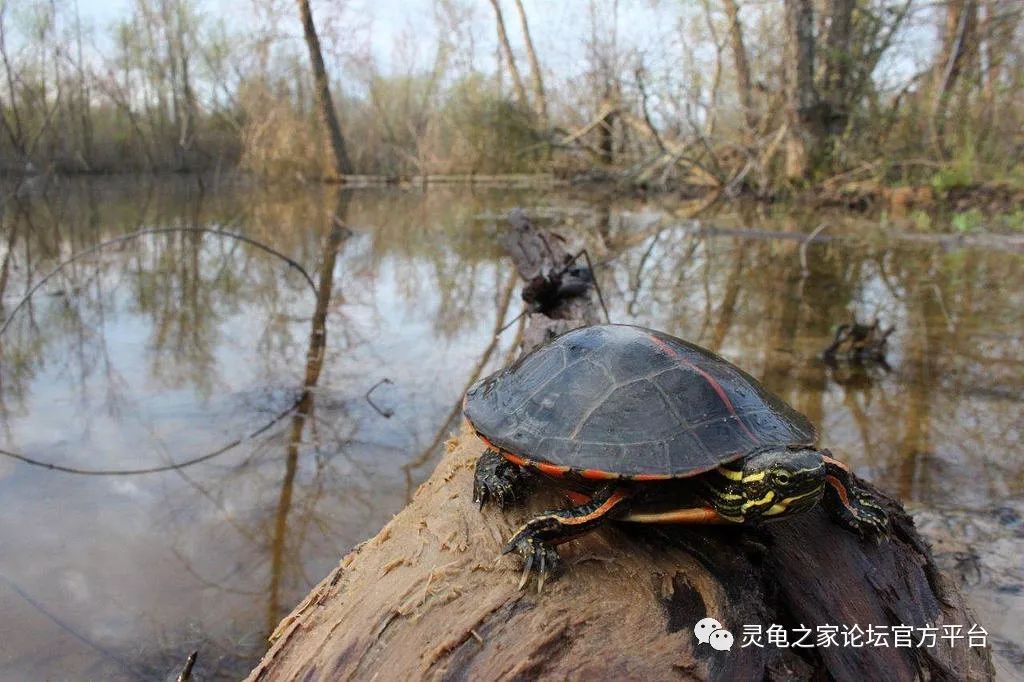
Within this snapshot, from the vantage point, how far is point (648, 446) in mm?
1537

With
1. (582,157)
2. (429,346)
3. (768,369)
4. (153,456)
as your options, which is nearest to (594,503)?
(153,456)

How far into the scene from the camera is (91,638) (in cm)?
213

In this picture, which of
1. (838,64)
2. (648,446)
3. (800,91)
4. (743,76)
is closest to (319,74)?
(743,76)

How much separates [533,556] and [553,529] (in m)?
0.08

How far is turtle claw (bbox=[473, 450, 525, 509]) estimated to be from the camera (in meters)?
1.83

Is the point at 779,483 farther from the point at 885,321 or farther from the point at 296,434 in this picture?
the point at 885,321

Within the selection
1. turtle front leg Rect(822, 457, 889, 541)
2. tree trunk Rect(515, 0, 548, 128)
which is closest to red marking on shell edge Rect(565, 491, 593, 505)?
turtle front leg Rect(822, 457, 889, 541)

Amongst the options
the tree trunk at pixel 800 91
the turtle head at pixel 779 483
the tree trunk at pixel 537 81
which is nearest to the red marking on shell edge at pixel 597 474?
the turtle head at pixel 779 483

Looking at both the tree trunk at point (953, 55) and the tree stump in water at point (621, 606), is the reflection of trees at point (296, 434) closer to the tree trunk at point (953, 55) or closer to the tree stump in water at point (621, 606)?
the tree stump in water at point (621, 606)

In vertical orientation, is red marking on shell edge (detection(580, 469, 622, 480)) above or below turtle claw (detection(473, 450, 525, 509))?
above

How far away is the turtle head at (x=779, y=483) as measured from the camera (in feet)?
4.47

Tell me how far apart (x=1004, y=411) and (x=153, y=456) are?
457 cm

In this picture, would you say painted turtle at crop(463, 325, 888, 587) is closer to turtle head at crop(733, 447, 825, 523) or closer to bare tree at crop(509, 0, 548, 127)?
turtle head at crop(733, 447, 825, 523)

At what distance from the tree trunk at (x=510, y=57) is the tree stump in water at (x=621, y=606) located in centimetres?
2241
